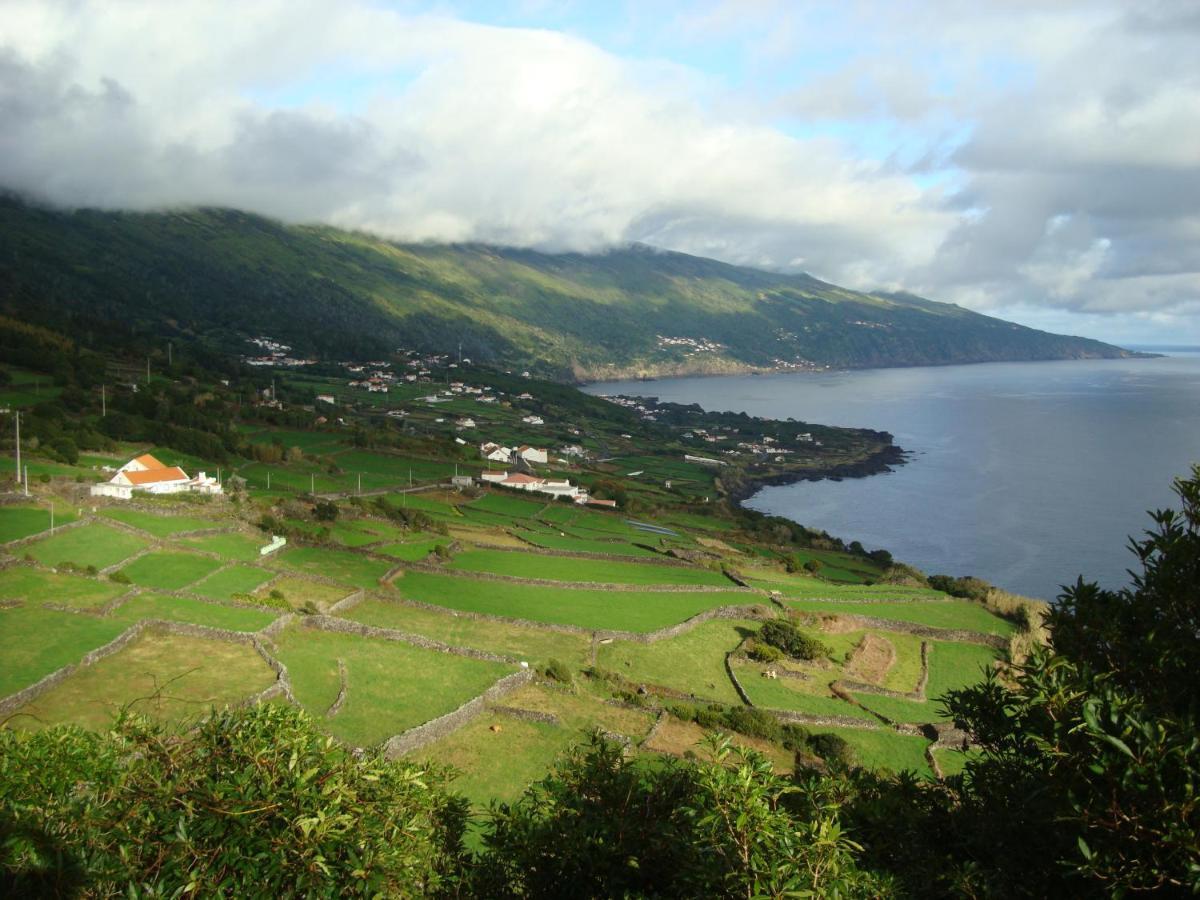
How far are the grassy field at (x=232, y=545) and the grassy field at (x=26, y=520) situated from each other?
17.5ft

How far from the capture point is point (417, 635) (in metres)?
28.5

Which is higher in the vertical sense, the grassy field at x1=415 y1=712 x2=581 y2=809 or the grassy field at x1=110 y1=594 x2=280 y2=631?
the grassy field at x1=110 y1=594 x2=280 y2=631

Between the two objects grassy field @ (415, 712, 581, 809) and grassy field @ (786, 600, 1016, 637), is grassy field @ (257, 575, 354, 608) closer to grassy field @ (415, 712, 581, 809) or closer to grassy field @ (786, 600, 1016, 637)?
grassy field @ (415, 712, 581, 809)

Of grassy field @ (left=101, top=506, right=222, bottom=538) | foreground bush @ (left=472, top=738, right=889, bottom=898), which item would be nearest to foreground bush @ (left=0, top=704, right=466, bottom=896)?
foreground bush @ (left=472, top=738, right=889, bottom=898)

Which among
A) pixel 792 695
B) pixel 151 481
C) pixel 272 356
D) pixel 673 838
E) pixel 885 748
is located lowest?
pixel 792 695

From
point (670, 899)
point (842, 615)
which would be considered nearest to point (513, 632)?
point (842, 615)

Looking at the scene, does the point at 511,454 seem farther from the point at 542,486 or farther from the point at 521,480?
the point at 542,486

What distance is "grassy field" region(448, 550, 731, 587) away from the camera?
41062mm

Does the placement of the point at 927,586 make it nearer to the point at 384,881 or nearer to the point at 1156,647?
the point at 1156,647

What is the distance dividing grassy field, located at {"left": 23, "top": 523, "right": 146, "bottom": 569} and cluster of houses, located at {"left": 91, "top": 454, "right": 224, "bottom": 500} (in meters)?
9.42

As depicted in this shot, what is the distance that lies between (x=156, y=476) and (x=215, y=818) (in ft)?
156

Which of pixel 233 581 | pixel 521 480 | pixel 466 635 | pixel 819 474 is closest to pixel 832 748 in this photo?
pixel 466 635

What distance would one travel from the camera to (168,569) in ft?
108

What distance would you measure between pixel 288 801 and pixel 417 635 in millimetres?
22243
